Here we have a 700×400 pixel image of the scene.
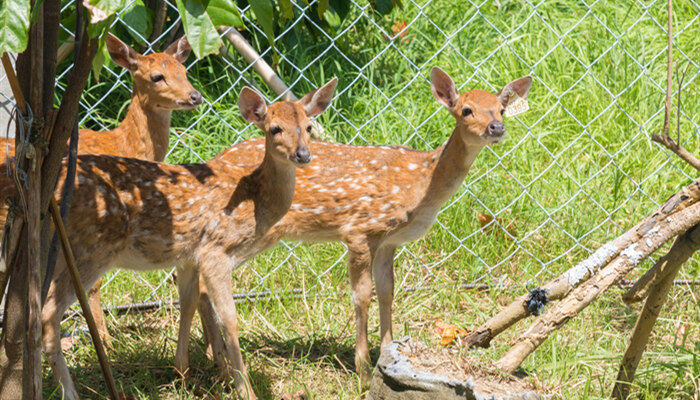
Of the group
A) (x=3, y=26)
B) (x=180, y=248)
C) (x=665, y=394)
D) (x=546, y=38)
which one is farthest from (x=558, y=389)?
(x=546, y=38)

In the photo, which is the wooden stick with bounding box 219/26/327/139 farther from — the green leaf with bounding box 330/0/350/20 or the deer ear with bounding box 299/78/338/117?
the deer ear with bounding box 299/78/338/117

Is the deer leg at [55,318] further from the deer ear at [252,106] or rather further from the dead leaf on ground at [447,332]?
the dead leaf on ground at [447,332]

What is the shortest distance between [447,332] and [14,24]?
2.94 meters

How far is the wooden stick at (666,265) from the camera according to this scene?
325cm

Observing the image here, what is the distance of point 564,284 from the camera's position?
10.3ft

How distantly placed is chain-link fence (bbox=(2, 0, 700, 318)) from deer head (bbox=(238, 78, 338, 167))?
0.78 meters

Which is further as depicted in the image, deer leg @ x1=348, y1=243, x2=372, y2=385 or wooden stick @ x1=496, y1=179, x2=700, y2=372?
deer leg @ x1=348, y1=243, x2=372, y2=385

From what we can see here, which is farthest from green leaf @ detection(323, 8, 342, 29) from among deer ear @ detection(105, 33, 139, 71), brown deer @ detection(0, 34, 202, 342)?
deer ear @ detection(105, 33, 139, 71)

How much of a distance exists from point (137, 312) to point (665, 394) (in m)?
2.61

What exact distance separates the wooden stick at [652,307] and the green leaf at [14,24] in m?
2.45

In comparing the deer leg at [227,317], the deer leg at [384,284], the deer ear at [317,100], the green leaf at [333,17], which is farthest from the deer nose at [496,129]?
the green leaf at [333,17]

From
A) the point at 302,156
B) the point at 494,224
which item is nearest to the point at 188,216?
the point at 302,156

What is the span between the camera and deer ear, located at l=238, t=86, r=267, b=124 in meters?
3.79

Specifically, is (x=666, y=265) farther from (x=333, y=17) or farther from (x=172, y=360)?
(x=333, y=17)
